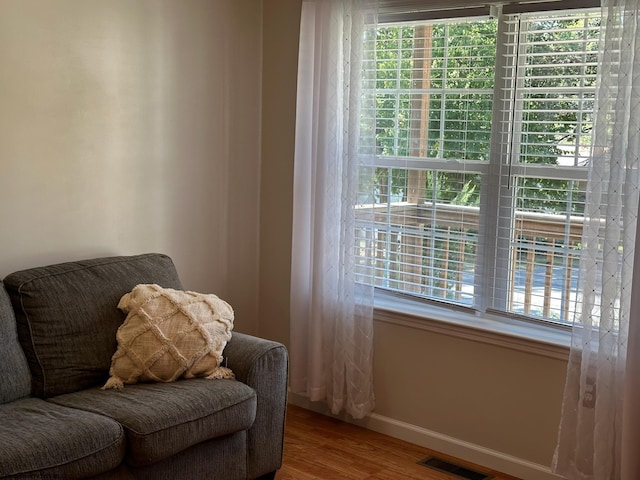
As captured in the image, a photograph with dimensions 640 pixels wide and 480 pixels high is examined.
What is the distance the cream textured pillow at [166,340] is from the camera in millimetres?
3111

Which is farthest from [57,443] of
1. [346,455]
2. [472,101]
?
[472,101]

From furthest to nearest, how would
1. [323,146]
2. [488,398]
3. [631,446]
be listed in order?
[323,146], [488,398], [631,446]

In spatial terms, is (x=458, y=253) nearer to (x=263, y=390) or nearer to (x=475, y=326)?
(x=475, y=326)

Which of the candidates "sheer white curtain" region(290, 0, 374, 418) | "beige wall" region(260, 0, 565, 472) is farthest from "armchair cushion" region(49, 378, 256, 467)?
"beige wall" region(260, 0, 565, 472)

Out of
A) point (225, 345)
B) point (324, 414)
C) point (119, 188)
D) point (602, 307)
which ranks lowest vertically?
point (324, 414)

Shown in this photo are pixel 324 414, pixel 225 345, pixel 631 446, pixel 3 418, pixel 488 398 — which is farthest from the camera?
pixel 324 414

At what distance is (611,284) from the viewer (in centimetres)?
301

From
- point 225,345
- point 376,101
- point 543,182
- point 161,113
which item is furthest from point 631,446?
point 161,113

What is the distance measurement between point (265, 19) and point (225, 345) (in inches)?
74.3

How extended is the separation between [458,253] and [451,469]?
981 mm

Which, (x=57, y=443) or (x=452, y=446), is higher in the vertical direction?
(x=57, y=443)

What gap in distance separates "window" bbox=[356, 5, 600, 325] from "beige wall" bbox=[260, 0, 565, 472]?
0.74ft

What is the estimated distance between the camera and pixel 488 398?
11.8 ft

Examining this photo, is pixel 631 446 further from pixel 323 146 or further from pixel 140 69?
pixel 140 69
